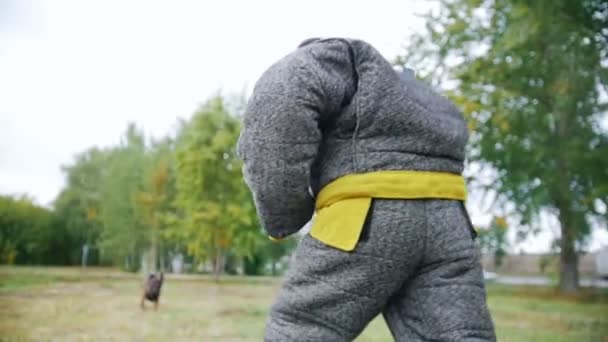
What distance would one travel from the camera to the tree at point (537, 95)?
1672 millimetres

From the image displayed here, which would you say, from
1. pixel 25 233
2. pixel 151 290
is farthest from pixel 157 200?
pixel 25 233

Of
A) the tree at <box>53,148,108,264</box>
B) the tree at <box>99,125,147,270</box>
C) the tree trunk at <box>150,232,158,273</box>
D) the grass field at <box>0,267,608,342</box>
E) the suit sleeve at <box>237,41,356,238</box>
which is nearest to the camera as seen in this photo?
the suit sleeve at <box>237,41,356,238</box>

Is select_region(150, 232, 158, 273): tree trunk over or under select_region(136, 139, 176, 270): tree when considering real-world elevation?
under

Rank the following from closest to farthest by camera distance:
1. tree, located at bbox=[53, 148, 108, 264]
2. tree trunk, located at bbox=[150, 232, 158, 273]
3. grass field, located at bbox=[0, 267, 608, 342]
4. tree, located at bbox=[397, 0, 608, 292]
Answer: grass field, located at bbox=[0, 267, 608, 342]
tree, located at bbox=[53, 148, 108, 264]
tree, located at bbox=[397, 0, 608, 292]
tree trunk, located at bbox=[150, 232, 158, 273]

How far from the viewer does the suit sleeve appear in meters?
0.55

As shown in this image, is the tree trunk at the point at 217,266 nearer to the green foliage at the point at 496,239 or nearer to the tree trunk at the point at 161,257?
the tree trunk at the point at 161,257

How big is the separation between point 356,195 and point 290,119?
114mm

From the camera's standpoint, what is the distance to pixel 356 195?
0.59 meters

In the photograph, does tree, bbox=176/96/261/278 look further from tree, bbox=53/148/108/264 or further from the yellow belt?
the yellow belt

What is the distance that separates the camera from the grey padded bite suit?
557 millimetres

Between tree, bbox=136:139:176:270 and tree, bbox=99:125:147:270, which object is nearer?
tree, bbox=99:125:147:270

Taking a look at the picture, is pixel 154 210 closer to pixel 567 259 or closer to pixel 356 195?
pixel 356 195

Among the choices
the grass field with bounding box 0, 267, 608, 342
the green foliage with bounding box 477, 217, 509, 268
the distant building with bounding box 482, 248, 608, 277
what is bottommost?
the grass field with bounding box 0, 267, 608, 342

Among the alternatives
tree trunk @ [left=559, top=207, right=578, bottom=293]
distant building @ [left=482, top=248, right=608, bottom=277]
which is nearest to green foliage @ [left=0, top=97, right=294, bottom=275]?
distant building @ [left=482, top=248, right=608, bottom=277]
